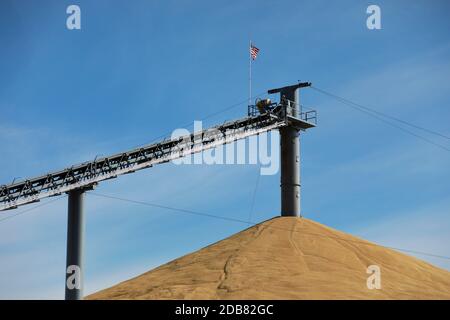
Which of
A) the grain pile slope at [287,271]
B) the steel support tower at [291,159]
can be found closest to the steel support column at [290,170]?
the steel support tower at [291,159]

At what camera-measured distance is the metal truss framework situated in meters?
54.5

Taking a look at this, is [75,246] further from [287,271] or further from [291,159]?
[291,159]

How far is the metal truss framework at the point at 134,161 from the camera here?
54500mm

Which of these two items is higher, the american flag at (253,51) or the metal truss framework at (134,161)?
the american flag at (253,51)

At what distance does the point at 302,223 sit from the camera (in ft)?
229

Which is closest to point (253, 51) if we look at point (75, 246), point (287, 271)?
point (287, 271)

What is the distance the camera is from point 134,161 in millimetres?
59375

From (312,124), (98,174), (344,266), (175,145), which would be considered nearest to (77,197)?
(98,174)

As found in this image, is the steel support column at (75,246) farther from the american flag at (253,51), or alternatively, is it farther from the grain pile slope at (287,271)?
the american flag at (253,51)
